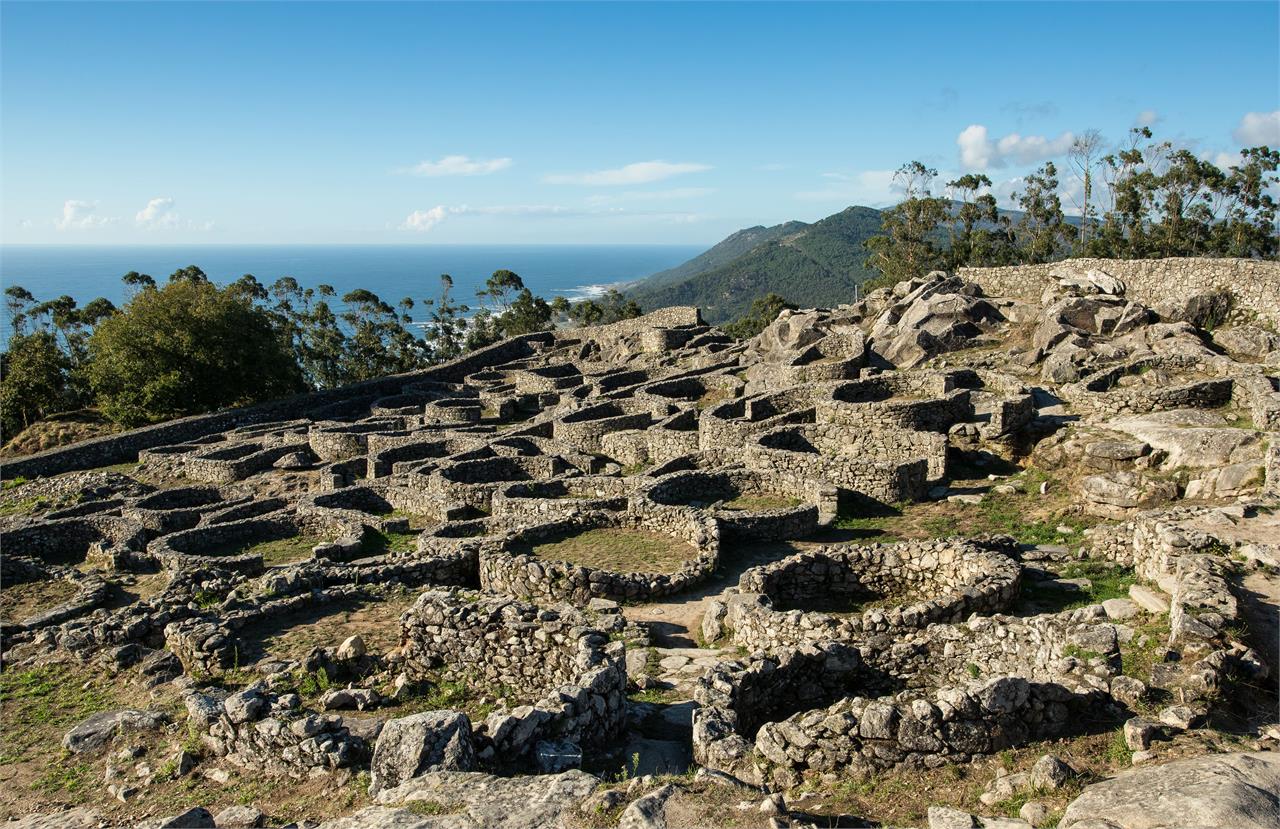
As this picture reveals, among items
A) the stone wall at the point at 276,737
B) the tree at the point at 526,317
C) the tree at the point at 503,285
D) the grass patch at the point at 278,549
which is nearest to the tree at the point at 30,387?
the grass patch at the point at 278,549

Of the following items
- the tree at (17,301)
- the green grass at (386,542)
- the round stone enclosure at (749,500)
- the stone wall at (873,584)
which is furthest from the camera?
the tree at (17,301)

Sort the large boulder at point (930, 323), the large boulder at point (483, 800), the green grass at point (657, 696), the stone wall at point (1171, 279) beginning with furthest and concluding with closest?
the large boulder at point (930, 323) < the stone wall at point (1171, 279) < the green grass at point (657, 696) < the large boulder at point (483, 800)

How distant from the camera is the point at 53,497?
27.0 meters

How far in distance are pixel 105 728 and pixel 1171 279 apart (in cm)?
3310

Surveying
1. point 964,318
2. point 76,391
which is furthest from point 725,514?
point 76,391

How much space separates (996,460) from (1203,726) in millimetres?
13236

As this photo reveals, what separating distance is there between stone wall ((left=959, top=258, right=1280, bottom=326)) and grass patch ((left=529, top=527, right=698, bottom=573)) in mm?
21927

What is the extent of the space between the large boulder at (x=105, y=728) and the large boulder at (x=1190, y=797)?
1033cm

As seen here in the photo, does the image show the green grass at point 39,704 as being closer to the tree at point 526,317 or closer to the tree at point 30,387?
the tree at point 30,387

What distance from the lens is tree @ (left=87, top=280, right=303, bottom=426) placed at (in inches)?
1682

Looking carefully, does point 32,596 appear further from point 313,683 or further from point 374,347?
point 374,347

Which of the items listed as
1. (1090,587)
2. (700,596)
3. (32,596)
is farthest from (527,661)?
(32,596)

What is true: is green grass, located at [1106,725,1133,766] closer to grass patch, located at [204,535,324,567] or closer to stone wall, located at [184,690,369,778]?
stone wall, located at [184,690,369,778]

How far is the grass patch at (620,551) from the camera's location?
16062mm
